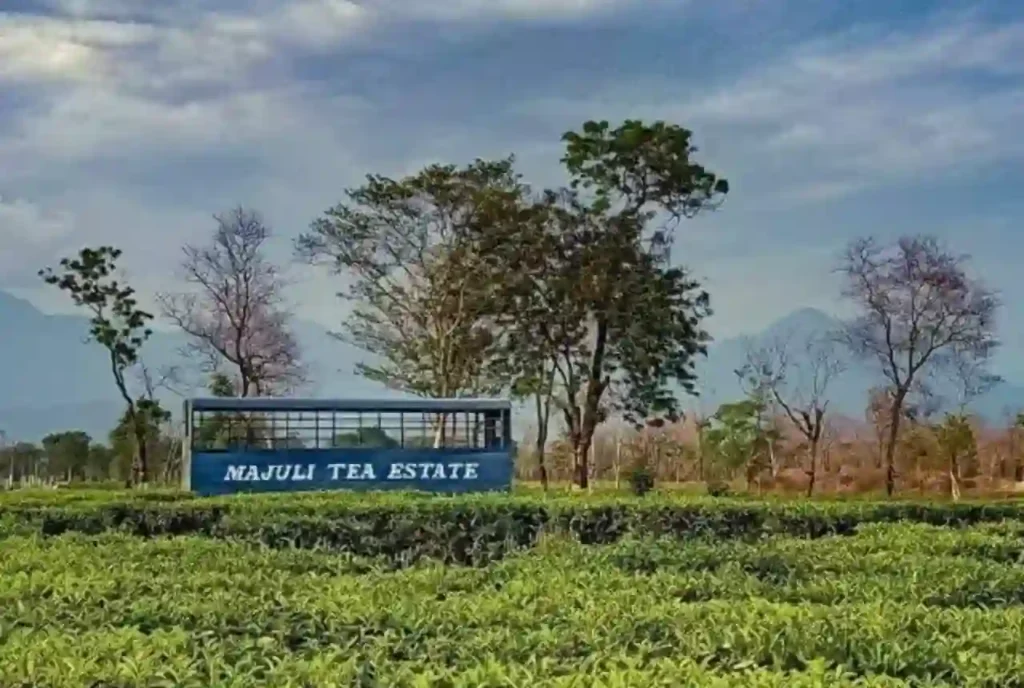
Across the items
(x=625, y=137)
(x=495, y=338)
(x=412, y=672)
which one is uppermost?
(x=625, y=137)

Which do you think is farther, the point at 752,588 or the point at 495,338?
the point at 495,338

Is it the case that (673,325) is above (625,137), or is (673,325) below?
below

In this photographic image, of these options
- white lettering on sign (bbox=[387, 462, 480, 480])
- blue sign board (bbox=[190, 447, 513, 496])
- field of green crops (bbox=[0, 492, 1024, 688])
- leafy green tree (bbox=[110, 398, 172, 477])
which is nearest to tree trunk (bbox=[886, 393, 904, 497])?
blue sign board (bbox=[190, 447, 513, 496])

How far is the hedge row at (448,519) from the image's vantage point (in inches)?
414

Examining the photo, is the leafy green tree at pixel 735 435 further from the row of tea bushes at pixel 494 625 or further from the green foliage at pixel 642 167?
the row of tea bushes at pixel 494 625

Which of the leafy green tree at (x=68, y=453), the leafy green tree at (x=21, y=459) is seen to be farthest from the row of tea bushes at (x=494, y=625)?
the leafy green tree at (x=68, y=453)

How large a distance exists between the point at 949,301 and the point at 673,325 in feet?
16.0

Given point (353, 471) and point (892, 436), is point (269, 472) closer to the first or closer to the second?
point (353, 471)

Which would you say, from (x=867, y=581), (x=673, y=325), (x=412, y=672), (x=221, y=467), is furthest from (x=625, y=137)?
(x=412, y=672)

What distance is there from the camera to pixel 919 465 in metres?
25.3

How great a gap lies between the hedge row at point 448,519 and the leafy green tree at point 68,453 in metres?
17.6

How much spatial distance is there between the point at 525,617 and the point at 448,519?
737 centimetres

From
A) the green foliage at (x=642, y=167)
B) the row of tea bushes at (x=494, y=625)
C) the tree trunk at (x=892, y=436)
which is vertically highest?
the green foliage at (x=642, y=167)

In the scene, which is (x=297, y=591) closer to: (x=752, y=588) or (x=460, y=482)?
(x=752, y=588)
